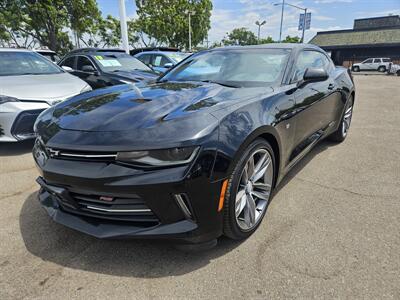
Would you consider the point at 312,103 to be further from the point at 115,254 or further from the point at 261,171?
the point at 115,254

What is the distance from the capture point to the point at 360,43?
1476 inches

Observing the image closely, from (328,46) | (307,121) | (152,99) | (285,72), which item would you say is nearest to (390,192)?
(307,121)

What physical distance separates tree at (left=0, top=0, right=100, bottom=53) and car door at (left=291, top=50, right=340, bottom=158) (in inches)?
759

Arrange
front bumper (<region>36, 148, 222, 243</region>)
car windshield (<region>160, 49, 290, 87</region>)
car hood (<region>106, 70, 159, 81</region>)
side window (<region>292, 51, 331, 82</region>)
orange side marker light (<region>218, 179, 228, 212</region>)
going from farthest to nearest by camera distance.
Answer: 1. car hood (<region>106, 70, 159, 81</region>)
2. side window (<region>292, 51, 331, 82</region>)
3. car windshield (<region>160, 49, 290, 87</region>)
4. orange side marker light (<region>218, 179, 228, 212</region>)
5. front bumper (<region>36, 148, 222, 243</region>)

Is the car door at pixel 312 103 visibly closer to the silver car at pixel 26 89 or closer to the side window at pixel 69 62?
the silver car at pixel 26 89

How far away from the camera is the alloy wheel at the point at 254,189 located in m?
2.09

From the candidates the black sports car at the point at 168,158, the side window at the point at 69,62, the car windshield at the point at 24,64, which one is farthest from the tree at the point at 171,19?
the black sports car at the point at 168,158

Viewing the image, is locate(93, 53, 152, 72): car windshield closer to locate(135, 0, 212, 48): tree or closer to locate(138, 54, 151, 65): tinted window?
locate(138, 54, 151, 65): tinted window

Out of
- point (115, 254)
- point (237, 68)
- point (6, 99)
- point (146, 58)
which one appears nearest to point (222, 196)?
point (115, 254)

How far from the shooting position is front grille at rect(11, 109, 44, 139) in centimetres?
384

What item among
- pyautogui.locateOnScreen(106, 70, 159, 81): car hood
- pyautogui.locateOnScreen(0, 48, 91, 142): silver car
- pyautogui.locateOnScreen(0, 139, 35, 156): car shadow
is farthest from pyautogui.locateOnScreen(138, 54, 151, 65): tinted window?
pyautogui.locateOnScreen(0, 139, 35, 156): car shadow

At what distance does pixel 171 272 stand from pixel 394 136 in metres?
4.77

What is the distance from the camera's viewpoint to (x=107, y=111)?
2062 mm

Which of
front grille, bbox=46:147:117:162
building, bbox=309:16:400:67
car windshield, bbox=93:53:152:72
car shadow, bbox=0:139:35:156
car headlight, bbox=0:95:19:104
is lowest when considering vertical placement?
car shadow, bbox=0:139:35:156
